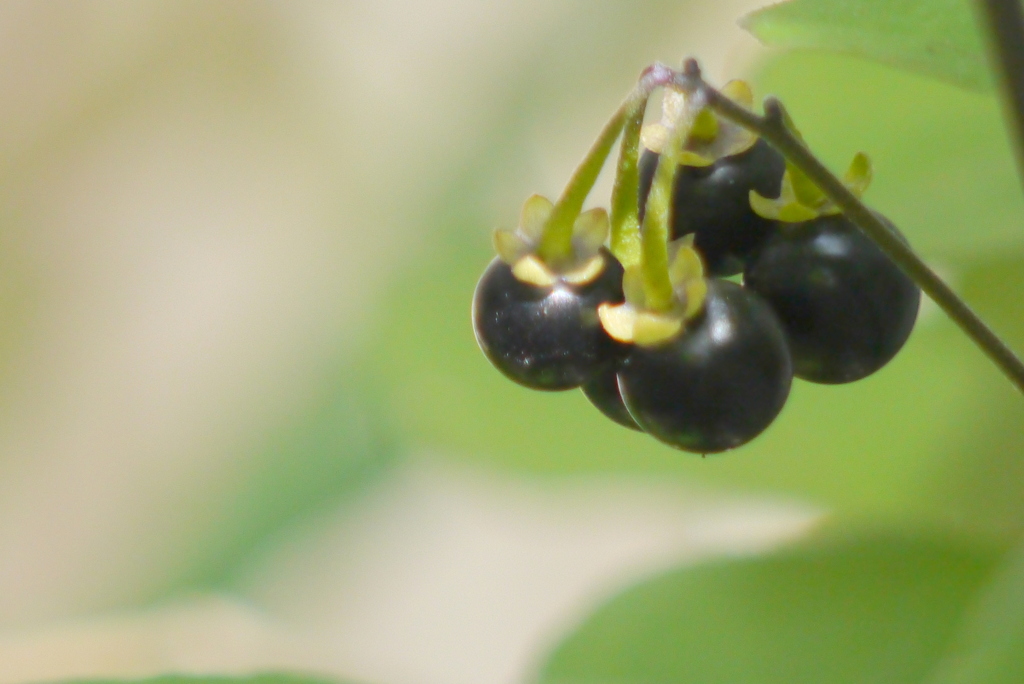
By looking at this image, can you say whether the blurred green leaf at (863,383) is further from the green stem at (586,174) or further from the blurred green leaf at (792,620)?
the green stem at (586,174)

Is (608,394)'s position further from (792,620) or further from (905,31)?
(792,620)

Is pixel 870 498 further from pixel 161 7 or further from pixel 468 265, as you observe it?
pixel 161 7

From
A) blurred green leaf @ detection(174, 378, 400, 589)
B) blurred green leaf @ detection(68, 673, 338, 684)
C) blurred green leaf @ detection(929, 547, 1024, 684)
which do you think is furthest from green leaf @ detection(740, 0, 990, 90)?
blurred green leaf @ detection(174, 378, 400, 589)

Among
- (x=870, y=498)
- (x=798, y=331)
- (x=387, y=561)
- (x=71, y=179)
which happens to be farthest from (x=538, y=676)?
(x=71, y=179)

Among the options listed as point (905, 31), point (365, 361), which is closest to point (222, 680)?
point (905, 31)

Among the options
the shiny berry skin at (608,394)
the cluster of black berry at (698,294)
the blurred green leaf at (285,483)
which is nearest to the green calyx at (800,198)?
the cluster of black berry at (698,294)

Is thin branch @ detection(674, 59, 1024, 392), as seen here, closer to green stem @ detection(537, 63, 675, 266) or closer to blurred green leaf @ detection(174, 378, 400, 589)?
green stem @ detection(537, 63, 675, 266)
